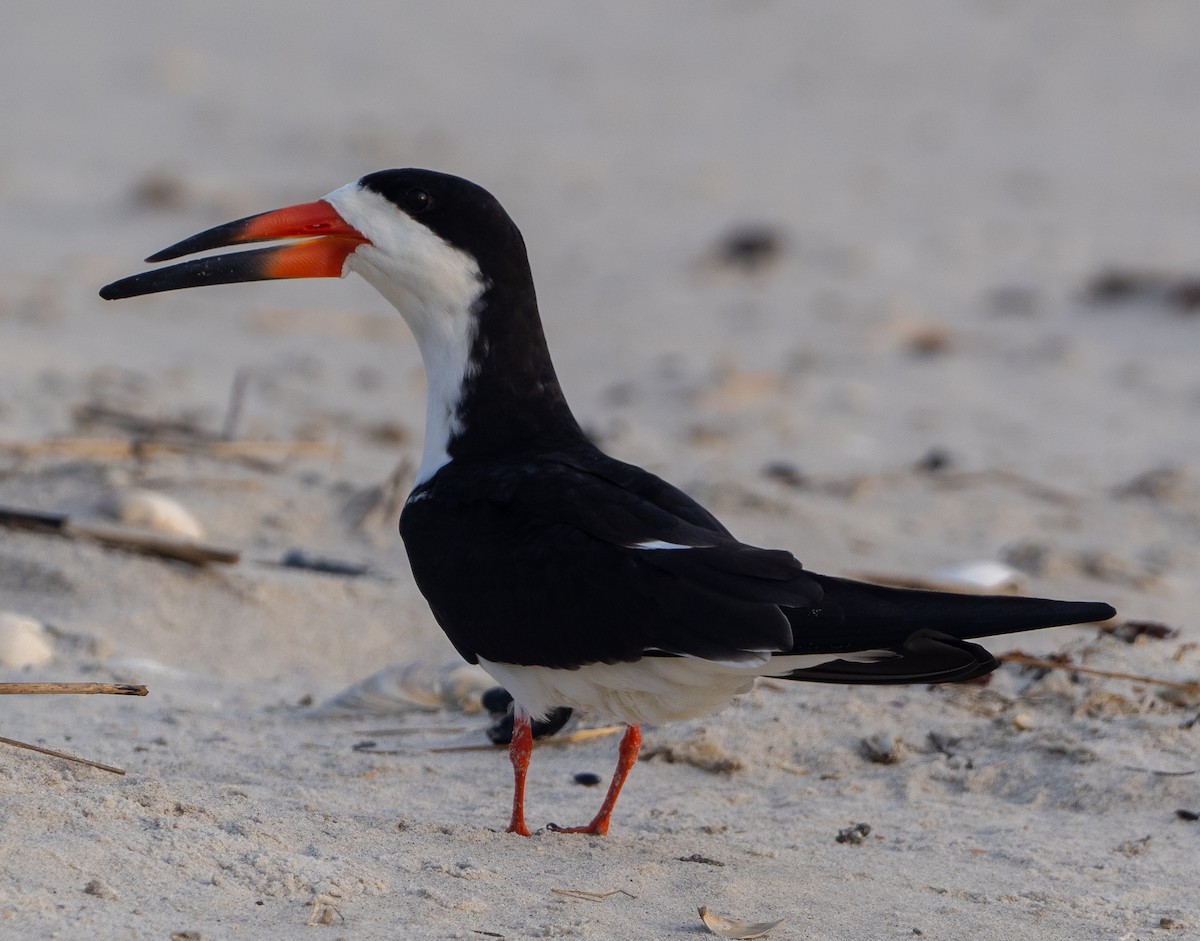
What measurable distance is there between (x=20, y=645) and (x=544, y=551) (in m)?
1.80

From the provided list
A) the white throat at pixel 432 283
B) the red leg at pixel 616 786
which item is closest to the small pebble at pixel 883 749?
the red leg at pixel 616 786

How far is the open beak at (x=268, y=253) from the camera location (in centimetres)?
411

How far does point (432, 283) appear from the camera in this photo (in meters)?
4.07

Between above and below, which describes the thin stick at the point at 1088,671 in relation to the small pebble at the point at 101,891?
above

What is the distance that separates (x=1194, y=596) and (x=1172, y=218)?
643cm

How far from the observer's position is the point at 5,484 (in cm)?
583

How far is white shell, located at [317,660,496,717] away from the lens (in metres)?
4.48

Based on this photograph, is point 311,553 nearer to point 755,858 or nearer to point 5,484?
point 5,484

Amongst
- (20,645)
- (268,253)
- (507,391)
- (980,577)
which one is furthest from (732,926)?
(980,577)

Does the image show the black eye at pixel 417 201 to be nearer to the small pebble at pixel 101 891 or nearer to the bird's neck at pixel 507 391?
the bird's neck at pixel 507 391

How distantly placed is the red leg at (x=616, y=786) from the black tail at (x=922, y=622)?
69 cm

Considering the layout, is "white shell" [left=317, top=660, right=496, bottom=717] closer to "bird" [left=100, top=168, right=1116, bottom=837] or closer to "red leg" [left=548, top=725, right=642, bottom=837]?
"bird" [left=100, top=168, right=1116, bottom=837]

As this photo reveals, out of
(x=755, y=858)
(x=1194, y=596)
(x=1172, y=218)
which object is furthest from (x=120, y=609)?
(x=1172, y=218)

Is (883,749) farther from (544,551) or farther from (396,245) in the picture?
(396,245)
